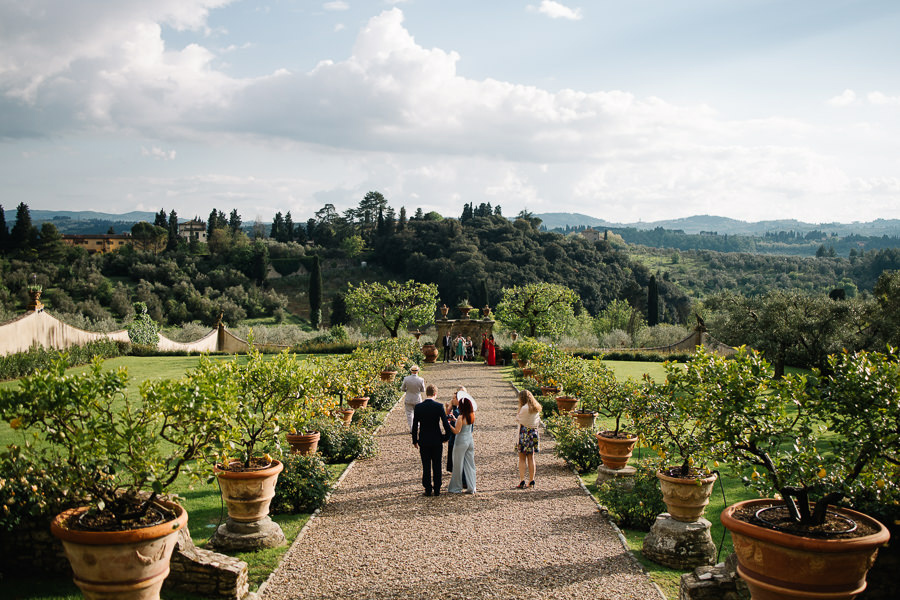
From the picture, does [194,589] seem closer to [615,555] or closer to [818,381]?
[615,555]

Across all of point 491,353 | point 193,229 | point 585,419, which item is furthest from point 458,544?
point 193,229

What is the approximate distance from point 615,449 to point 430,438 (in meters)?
2.59

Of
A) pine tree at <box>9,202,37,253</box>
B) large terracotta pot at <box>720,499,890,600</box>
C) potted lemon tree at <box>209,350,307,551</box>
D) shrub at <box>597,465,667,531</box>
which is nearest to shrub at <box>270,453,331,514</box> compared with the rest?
potted lemon tree at <box>209,350,307,551</box>

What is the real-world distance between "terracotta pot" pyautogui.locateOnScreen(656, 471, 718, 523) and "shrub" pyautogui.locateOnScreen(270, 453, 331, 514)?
4054mm

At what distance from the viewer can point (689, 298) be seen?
61.6m

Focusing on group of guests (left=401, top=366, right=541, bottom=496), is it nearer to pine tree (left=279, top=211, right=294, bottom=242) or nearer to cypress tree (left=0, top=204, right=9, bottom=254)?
cypress tree (left=0, top=204, right=9, bottom=254)

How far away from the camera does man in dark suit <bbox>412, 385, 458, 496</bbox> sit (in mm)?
8008

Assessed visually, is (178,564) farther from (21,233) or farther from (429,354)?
(21,233)

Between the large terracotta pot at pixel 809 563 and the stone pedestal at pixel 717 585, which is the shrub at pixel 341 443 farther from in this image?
the large terracotta pot at pixel 809 563

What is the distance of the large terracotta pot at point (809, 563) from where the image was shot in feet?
11.9

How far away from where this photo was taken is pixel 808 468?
13.4 ft

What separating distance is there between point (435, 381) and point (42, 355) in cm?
1217

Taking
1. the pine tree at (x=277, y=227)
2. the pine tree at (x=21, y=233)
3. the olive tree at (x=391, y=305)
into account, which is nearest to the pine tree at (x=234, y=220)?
the pine tree at (x=277, y=227)

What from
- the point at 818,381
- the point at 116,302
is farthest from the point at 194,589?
the point at 116,302
